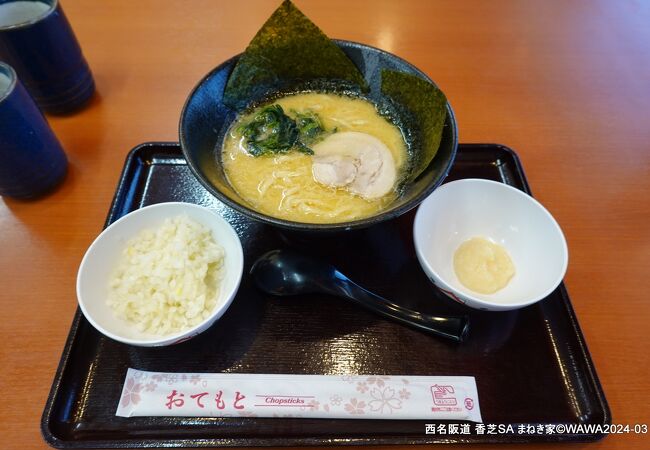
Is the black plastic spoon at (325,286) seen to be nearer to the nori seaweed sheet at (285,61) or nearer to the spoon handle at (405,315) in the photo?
the spoon handle at (405,315)

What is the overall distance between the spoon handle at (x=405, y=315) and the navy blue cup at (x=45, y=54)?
152 centimetres

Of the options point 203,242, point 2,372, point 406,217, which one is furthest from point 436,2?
point 2,372

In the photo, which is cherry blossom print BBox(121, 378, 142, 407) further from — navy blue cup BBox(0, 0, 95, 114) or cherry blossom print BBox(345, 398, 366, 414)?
navy blue cup BBox(0, 0, 95, 114)

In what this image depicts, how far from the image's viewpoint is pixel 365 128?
1.67 meters

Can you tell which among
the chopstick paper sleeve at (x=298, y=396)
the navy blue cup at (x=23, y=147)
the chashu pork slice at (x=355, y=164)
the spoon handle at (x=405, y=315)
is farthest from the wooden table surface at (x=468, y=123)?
the chashu pork slice at (x=355, y=164)

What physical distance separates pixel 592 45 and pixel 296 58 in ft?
6.24

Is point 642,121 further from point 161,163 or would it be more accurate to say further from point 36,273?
point 36,273

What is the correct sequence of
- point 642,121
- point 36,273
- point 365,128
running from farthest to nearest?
point 642,121, point 365,128, point 36,273

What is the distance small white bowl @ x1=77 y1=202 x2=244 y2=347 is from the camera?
113 cm

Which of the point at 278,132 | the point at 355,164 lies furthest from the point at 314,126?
the point at 355,164

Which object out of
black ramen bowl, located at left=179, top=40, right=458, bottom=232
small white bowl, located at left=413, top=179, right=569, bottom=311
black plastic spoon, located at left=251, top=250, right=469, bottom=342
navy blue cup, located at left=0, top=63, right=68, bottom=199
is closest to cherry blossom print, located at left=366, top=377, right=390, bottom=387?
black plastic spoon, located at left=251, top=250, right=469, bottom=342

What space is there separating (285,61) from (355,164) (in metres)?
0.52

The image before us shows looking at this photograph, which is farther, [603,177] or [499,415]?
[603,177]

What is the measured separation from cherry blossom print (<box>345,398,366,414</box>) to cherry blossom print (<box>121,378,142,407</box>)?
0.56 m
